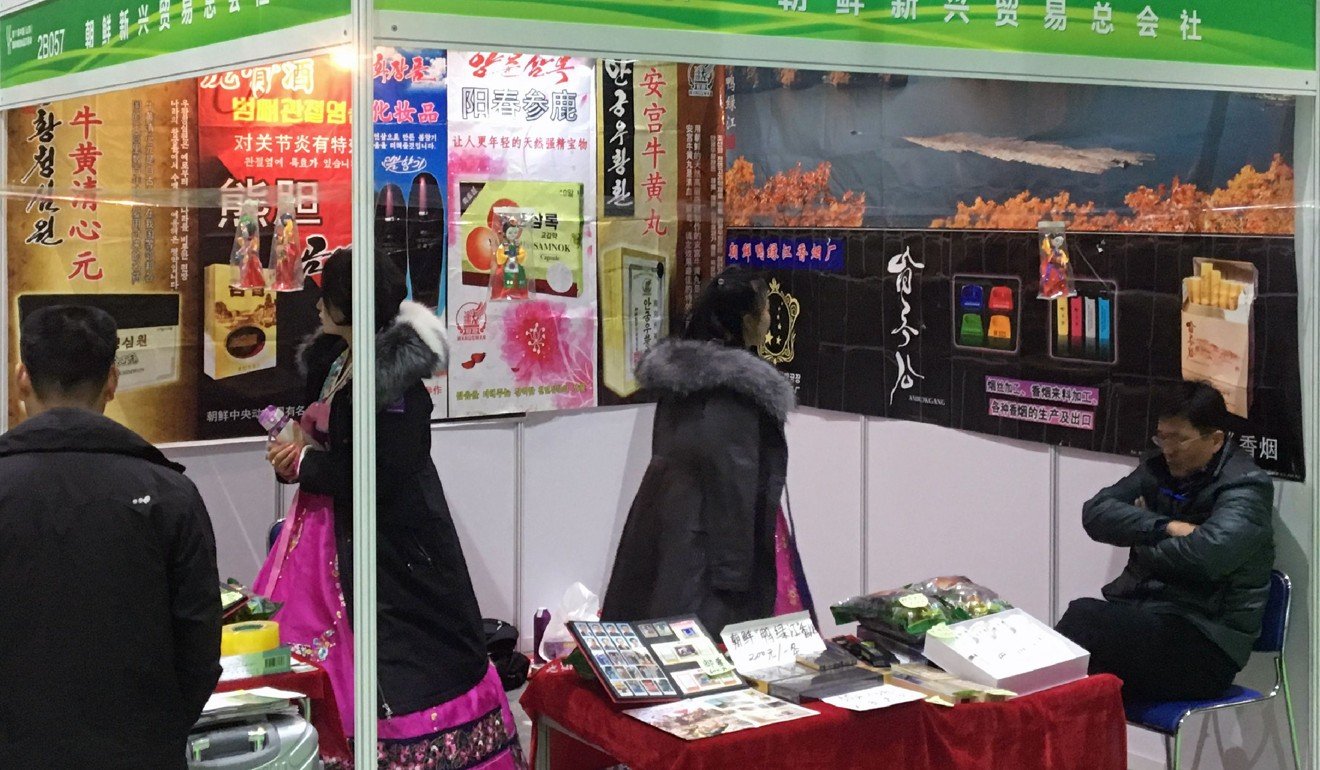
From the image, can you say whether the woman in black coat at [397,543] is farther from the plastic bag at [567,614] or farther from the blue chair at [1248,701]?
the blue chair at [1248,701]

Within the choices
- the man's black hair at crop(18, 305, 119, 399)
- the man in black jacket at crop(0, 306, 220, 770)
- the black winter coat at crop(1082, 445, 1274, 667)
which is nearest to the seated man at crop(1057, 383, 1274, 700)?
the black winter coat at crop(1082, 445, 1274, 667)

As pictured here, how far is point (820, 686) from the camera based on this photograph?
10.3 feet

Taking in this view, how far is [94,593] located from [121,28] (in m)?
1.43

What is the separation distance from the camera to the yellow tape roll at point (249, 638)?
2973 millimetres

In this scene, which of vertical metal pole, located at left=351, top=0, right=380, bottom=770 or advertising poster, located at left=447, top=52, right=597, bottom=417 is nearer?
vertical metal pole, located at left=351, top=0, right=380, bottom=770

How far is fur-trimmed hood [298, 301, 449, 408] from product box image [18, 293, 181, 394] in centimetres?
54

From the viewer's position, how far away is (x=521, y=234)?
10.2ft

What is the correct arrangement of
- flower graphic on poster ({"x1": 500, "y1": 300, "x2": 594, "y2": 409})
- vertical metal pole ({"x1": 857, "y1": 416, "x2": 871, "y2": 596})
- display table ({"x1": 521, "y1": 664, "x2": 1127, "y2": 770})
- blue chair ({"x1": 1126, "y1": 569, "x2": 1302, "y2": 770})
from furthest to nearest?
blue chair ({"x1": 1126, "y1": 569, "x2": 1302, "y2": 770}) → vertical metal pole ({"x1": 857, "y1": 416, "x2": 871, "y2": 596}) → flower graphic on poster ({"x1": 500, "y1": 300, "x2": 594, "y2": 409}) → display table ({"x1": 521, "y1": 664, "x2": 1127, "y2": 770})

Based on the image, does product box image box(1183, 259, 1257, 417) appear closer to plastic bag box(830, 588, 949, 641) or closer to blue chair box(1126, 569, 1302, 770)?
blue chair box(1126, 569, 1302, 770)

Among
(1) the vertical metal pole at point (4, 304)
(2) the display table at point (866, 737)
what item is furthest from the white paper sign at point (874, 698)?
(1) the vertical metal pole at point (4, 304)

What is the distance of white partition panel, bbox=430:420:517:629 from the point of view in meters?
3.09

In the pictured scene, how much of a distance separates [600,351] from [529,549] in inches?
18.2

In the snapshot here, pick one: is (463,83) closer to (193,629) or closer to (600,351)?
(600,351)

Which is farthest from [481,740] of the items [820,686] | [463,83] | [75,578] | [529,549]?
[463,83]
